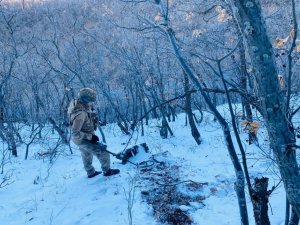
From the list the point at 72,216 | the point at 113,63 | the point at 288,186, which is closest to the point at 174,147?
the point at 72,216

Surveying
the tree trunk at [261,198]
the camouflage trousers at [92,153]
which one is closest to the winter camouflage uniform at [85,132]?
the camouflage trousers at [92,153]

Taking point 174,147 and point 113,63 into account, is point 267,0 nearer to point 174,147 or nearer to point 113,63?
point 174,147

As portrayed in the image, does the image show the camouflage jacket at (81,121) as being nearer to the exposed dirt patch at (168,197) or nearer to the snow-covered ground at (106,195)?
the snow-covered ground at (106,195)

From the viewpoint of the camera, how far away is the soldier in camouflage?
6.30m

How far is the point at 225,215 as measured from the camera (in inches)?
205

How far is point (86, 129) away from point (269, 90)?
4.79m

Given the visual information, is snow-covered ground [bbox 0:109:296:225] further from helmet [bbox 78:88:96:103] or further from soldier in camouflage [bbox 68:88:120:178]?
helmet [bbox 78:88:96:103]

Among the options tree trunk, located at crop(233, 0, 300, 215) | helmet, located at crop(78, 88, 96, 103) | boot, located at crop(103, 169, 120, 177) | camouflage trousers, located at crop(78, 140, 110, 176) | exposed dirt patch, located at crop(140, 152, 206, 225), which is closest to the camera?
tree trunk, located at crop(233, 0, 300, 215)

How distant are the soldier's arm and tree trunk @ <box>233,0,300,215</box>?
4.46 metres

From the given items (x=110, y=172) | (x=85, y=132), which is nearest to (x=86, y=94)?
(x=85, y=132)

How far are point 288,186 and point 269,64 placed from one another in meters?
0.86

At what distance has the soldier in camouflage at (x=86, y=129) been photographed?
20.7ft

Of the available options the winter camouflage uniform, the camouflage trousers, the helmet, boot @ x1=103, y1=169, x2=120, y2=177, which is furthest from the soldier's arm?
boot @ x1=103, y1=169, x2=120, y2=177

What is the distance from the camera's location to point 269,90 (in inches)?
86.0
